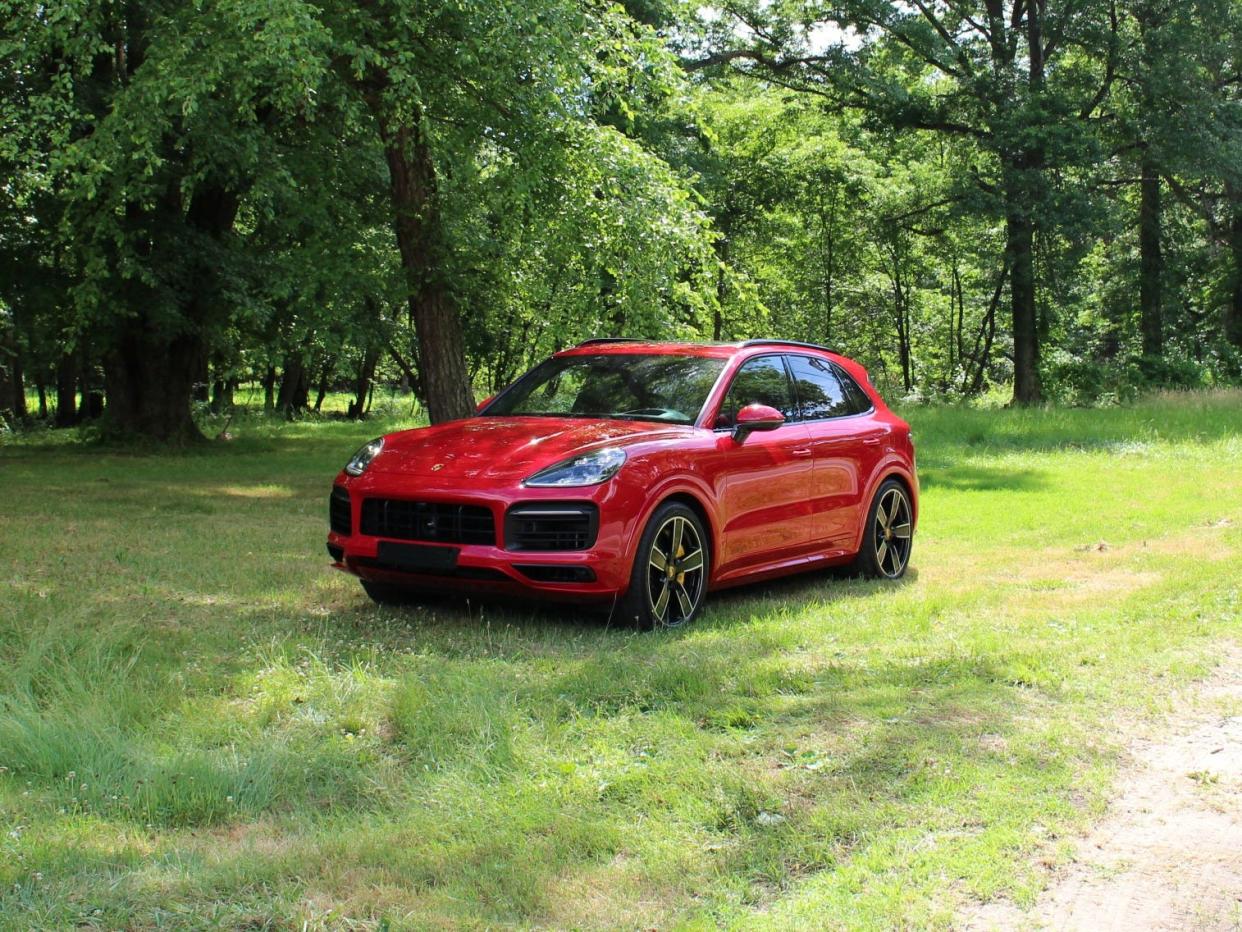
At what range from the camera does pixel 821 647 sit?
23.5 feet

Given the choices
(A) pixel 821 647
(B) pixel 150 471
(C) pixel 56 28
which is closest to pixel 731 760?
(A) pixel 821 647

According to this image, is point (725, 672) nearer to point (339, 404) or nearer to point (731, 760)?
point (731, 760)

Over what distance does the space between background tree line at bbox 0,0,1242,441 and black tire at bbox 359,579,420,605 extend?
576cm

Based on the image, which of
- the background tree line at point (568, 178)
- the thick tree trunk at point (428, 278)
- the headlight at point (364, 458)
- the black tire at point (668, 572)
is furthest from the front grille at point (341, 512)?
the thick tree trunk at point (428, 278)

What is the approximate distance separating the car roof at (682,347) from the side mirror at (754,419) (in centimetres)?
73

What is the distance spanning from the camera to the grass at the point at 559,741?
3824 millimetres

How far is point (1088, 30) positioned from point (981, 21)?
3.34 meters

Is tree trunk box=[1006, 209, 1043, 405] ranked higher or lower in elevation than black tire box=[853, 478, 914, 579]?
higher

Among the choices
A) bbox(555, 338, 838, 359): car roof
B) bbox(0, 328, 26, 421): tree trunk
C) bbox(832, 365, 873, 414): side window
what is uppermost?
bbox(0, 328, 26, 421): tree trunk

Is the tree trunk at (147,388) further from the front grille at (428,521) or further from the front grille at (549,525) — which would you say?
the front grille at (549,525)

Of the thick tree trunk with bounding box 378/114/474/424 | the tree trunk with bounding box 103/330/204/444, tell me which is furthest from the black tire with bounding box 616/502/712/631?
the tree trunk with bounding box 103/330/204/444

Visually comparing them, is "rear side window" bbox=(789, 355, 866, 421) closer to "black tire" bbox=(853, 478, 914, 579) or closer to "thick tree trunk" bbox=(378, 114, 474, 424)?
"black tire" bbox=(853, 478, 914, 579)

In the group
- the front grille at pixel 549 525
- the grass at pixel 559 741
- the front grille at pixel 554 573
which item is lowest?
the grass at pixel 559 741

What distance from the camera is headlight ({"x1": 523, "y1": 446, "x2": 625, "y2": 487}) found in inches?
290
